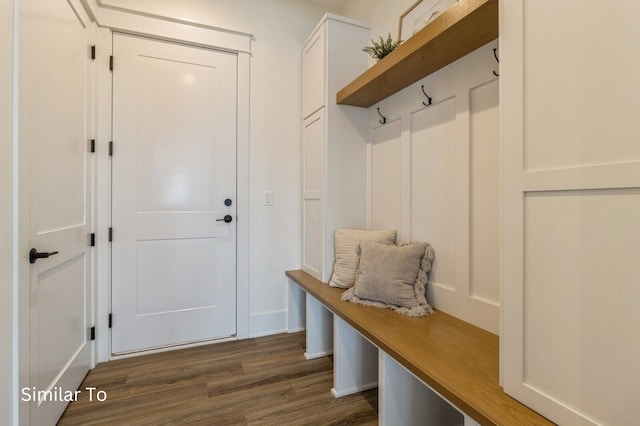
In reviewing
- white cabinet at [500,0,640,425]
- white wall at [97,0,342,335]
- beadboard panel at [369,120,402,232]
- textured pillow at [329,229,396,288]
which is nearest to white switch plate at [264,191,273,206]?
white wall at [97,0,342,335]

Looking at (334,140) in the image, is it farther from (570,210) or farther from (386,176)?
(570,210)

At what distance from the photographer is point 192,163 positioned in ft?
7.62

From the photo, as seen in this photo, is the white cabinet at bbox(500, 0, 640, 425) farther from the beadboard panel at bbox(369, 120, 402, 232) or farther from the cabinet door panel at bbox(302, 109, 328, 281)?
the cabinet door panel at bbox(302, 109, 328, 281)

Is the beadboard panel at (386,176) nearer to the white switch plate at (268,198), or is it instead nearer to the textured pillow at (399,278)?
the textured pillow at (399,278)

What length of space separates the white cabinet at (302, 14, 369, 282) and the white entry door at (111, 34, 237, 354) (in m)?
0.67

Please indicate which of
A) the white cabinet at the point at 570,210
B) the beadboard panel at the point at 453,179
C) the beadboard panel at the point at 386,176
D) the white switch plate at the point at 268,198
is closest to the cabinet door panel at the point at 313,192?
the white switch plate at the point at 268,198

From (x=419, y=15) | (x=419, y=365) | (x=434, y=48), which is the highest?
(x=419, y=15)

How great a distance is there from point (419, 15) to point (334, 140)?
2.91 ft

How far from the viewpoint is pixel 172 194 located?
2.28 meters

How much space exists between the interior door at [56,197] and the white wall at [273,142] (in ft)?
3.53

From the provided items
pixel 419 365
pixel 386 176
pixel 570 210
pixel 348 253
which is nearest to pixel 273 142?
pixel 386 176

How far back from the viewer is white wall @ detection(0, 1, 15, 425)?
3.64 feet

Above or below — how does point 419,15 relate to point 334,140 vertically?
above

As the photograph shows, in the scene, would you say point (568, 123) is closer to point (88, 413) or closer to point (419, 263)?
point (419, 263)
